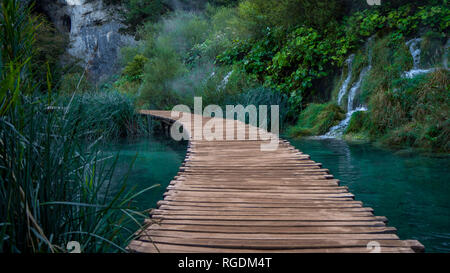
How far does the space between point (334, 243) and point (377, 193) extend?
2.48 m

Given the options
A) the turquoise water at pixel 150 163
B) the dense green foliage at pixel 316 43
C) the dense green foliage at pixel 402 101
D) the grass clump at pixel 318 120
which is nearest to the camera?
the turquoise water at pixel 150 163

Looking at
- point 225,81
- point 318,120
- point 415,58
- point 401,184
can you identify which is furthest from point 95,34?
point 401,184

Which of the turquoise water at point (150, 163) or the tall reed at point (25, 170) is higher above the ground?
the tall reed at point (25, 170)

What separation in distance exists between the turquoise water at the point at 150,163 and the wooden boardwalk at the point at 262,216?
1.05 m

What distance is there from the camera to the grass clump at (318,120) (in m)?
8.12

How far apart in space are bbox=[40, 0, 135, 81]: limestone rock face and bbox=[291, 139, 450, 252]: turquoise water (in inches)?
623

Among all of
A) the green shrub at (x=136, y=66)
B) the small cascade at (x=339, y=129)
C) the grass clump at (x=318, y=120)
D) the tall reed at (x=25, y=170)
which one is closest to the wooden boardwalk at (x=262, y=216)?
the tall reed at (x=25, y=170)

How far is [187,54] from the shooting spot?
596 inches

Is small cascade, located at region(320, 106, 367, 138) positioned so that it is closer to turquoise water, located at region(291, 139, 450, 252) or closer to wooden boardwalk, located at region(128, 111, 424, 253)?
turquoise water, located at region(291, 139, 450, 252)

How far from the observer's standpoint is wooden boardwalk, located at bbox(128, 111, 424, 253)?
1.72m

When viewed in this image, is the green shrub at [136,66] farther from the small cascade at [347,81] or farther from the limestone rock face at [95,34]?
the small cascade at [347,81]

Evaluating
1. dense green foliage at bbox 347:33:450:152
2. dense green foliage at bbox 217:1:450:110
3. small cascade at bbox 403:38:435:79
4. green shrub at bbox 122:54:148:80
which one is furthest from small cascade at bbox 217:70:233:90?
green shrub at bbox 122:54:148:80
